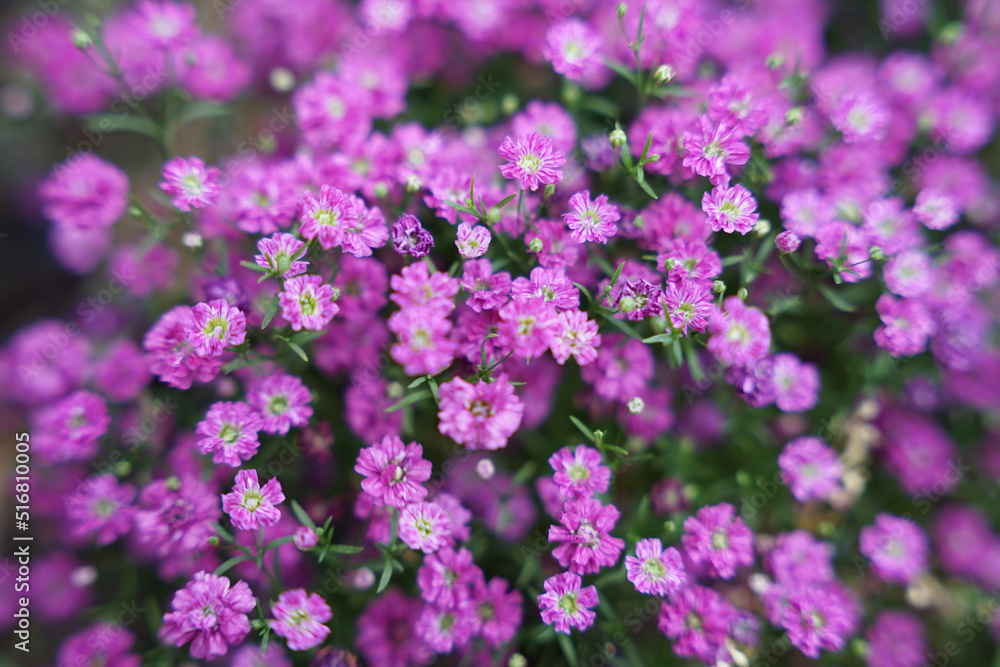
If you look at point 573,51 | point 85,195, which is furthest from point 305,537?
point 573,51

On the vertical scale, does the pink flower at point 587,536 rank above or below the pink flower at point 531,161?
below

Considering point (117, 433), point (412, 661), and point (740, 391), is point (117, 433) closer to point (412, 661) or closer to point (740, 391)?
point (412, 661)

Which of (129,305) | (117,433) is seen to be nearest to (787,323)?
(117,433)

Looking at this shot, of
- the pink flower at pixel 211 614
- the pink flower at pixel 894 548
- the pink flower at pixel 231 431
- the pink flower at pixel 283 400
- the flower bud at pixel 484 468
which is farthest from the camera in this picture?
the pink flower at pixel 894 548

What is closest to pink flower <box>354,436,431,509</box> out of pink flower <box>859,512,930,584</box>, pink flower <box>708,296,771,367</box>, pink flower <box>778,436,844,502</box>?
pink flower <box>708,296,771,367</box>

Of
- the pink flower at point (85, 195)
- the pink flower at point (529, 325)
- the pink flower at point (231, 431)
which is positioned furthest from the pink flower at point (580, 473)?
the pink flower at point (85, 195)

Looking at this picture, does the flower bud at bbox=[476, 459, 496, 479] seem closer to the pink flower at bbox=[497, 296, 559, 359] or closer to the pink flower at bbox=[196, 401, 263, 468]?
the pink flower at bbox=[497, 296, 559, 359]

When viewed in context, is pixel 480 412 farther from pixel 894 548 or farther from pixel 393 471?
pixel 894 548

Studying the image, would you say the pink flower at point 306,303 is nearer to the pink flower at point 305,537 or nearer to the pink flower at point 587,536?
the pink flower at point 305,537
